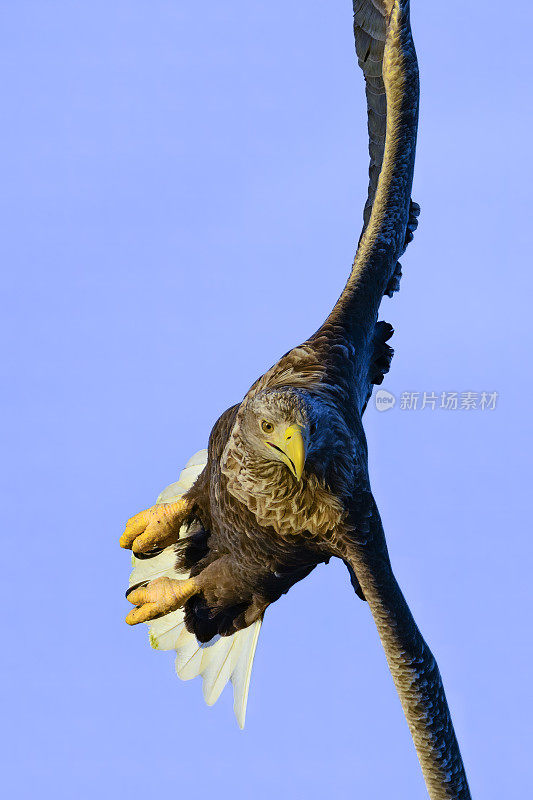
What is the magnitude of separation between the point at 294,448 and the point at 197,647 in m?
3.58

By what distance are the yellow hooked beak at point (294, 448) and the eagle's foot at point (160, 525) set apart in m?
2.32

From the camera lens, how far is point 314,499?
360 inches

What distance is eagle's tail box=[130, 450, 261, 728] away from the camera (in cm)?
1118

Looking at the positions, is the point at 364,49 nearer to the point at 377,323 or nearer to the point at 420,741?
the point at 377,323

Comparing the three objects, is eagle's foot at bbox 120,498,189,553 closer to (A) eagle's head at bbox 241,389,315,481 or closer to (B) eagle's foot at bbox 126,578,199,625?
(B) eagle's foot at bbox 126,578,199,625

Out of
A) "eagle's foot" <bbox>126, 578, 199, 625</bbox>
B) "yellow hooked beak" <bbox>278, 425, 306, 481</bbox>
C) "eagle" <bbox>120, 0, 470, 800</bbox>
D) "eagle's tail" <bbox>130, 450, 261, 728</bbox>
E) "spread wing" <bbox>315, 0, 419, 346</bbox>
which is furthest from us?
"eagle's tail" <bbox>130, 450, 261, 728</bbox>

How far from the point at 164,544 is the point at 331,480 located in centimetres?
218

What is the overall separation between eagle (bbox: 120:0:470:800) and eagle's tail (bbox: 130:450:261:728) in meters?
0.01

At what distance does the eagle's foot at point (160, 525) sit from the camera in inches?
420

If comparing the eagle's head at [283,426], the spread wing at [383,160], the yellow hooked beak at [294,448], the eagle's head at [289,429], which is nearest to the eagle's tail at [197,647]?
the spread wing at [383,160]

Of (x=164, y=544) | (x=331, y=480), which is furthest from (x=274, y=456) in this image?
(x=164, y=544)

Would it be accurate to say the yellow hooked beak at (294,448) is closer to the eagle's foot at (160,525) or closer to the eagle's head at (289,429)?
the eagle's head at (289,429)

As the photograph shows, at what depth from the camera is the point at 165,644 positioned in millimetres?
11422

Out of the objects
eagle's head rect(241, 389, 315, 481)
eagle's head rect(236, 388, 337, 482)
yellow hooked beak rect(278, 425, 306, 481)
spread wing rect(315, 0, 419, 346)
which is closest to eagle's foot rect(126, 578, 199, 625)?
eagle's head rect(236, 388, 337, 482)
